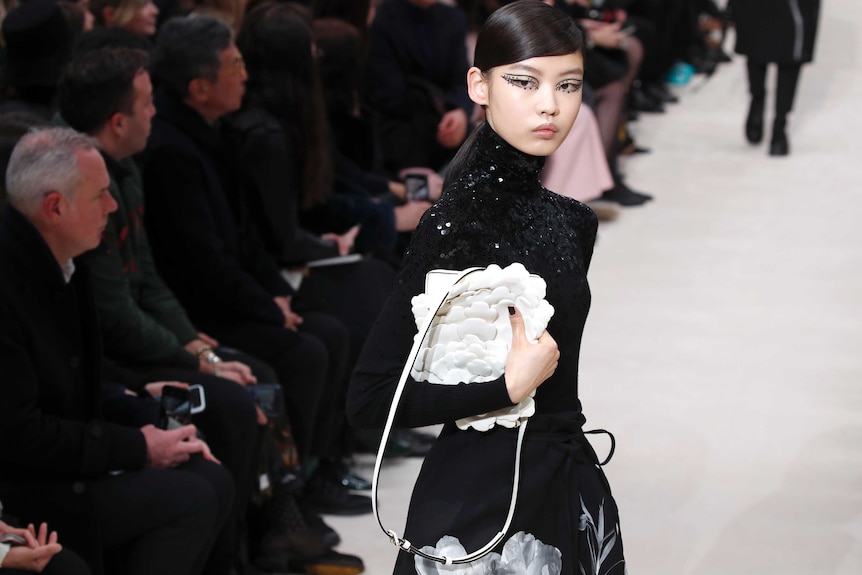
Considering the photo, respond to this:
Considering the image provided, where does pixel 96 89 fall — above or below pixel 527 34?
below

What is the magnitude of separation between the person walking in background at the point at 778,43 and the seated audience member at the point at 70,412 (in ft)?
17.7

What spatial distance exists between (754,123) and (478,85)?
20.7 ft

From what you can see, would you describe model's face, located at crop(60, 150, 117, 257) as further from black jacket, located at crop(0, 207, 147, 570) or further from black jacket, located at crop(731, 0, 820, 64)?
black jacket, located at crop(731, 0, 820, 64)

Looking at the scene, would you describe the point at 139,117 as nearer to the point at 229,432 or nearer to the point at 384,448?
the point at 229,432

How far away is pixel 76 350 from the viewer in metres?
2.93

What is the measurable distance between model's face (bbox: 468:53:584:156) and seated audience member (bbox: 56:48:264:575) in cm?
168

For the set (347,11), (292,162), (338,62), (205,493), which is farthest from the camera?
(347,11)

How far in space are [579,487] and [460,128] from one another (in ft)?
11.9

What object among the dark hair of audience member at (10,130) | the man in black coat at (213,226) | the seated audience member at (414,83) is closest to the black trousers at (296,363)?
the man in black coat at (213,226)

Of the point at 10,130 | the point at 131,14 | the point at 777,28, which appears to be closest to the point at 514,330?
the point at 10,130

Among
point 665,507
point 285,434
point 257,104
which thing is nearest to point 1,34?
point 257,104

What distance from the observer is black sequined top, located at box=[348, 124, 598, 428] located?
188 cm

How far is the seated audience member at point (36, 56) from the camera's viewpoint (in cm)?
393

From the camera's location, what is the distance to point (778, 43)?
762cm
